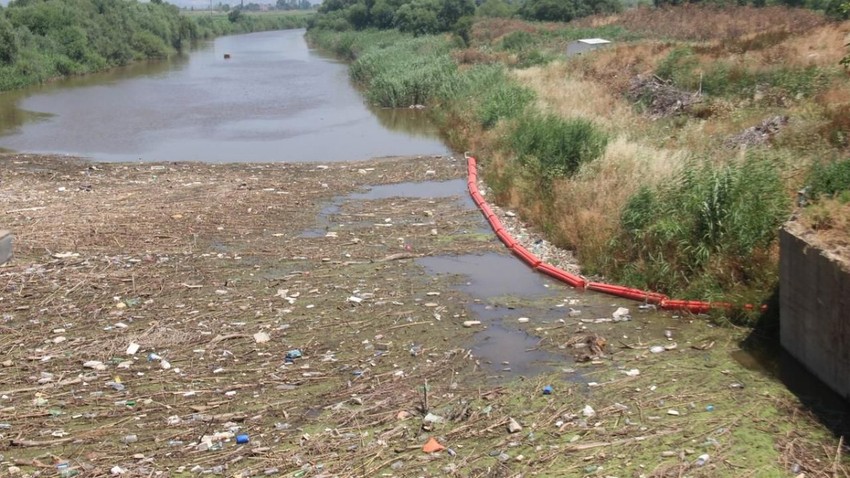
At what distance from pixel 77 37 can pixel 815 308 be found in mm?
48285

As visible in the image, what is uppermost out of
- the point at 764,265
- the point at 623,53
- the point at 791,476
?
the point at 623,53

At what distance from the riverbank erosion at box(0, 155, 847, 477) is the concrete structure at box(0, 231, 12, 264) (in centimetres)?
21

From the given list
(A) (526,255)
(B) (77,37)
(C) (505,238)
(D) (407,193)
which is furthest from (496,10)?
(A) (526,255)

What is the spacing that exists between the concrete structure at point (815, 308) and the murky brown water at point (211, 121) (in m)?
12.5

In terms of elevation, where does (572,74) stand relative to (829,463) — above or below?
above

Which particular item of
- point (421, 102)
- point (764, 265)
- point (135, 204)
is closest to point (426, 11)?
point (421, 102)

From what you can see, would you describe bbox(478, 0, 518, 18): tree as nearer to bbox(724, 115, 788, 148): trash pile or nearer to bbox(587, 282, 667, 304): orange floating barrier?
bbox(724, 115, 788, 148): trash pile

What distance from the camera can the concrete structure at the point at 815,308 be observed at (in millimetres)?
6086

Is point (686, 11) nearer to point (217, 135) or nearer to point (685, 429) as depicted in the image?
point (217, 135)

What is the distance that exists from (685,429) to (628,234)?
13.2 feet

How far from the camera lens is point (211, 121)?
82.3 feet

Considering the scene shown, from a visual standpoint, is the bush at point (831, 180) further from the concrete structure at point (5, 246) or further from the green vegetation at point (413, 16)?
the green vegetation at point (413, 16)

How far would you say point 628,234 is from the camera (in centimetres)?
962

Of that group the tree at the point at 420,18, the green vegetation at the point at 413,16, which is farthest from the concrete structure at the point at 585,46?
the tree at the point at 420,18
